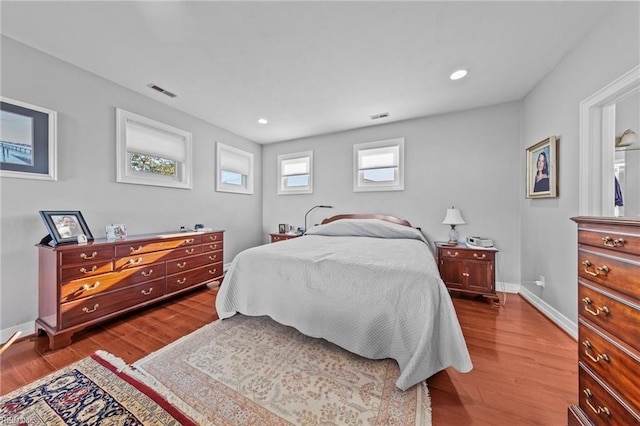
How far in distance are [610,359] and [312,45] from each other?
2.74 m

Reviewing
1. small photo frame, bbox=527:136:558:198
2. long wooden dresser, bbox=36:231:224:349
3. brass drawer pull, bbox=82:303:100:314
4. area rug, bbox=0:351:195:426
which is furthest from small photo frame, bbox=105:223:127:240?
small photo frame, bbox=527:136:558:198

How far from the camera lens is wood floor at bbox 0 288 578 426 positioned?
1299 mm

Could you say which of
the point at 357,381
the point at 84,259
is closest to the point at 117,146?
the point at 84,259

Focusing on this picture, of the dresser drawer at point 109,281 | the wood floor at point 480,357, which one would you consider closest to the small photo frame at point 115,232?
the dresser drawer at point 109,281

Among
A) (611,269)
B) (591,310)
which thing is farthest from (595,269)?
(591,310)

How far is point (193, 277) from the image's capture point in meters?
3.04

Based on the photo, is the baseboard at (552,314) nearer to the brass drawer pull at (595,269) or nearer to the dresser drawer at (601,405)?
the dresser drawer at (601,405)

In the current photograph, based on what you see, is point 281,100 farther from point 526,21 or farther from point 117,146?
point 526,21

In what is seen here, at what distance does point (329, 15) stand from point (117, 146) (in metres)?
2.77

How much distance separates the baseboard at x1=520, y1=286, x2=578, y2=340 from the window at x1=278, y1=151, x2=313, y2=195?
3.60 m

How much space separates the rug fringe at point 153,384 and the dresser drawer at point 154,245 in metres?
0.91

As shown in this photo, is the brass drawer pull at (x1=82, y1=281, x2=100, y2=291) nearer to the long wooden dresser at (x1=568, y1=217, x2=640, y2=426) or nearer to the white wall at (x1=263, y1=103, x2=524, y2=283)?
the white wall at (x1=263, y1=103, x2=524, y2=283)

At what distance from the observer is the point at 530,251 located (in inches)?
112

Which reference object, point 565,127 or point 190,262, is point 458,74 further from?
point 190,262
